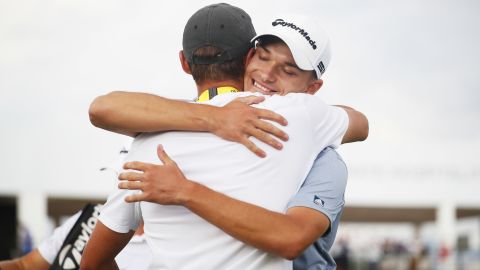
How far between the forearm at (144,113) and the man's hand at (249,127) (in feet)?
0.15

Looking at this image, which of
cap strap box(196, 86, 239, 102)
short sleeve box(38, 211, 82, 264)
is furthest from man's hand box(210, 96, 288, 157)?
short sleeve box(38, 211, 82, 264)

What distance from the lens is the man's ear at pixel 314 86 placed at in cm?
322

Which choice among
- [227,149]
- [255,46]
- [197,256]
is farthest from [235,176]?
[255,46]

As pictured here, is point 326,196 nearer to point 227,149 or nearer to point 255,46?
point 227,149

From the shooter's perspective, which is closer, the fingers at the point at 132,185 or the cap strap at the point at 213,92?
the fingers at the point at 132,185

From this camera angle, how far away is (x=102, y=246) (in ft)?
9.55

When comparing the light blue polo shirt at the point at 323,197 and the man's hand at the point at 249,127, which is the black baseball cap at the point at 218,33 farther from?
the light blue polo shirt at the point at 323,197

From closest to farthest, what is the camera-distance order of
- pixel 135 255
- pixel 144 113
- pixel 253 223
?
pixel 253 223 → pixel 144 113 → pixel 135 255

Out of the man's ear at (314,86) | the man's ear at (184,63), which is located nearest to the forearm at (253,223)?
the man's ear at (184,63)

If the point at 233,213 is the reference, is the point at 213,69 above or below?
above

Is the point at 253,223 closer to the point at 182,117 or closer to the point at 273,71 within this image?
the point at 182,117

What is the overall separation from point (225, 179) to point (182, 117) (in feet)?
0.91

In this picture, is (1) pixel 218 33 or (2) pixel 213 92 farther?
(1) pixel 218 33

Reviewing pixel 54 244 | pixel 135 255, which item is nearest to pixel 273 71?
pixel 135 255
